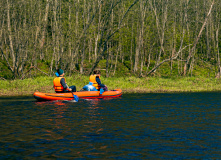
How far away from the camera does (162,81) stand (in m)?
27.6

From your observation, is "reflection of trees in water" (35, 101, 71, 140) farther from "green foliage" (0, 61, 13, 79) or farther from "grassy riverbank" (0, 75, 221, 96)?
"green foliage" (0, 61, 13, 79)

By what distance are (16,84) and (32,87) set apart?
120cm

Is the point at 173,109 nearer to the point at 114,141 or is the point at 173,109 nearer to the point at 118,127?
the point at 118,127

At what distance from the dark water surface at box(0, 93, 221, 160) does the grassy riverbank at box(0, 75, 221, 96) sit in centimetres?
942

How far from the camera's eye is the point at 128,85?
82.8 feet

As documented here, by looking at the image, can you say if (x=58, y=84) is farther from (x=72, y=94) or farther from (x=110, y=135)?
(x=110, y=135)

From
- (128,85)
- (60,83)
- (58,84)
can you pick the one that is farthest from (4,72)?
(60,83)

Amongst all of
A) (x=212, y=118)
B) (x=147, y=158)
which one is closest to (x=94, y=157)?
(x=147, y=158)

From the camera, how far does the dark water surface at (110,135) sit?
6.43 m

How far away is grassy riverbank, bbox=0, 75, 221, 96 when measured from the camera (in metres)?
21.9

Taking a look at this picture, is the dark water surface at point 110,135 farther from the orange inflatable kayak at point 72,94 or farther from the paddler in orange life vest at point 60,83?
the paddler in orange life vest at point 60,83

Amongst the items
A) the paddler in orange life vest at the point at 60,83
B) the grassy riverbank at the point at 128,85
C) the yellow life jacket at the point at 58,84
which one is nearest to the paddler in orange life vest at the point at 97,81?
the paddler in orange life vest at the point at 60,83

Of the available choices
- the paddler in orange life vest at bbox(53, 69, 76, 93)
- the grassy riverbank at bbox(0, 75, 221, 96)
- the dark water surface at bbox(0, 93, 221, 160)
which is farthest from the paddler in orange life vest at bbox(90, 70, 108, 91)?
the dark water surface at bbox(0, 93, 221, 160)

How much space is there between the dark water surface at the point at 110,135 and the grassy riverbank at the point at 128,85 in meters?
9.42
